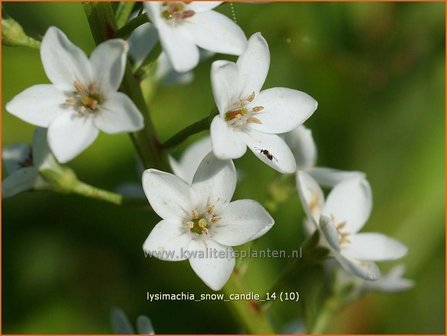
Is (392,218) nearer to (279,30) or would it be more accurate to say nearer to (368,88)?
(368,88)

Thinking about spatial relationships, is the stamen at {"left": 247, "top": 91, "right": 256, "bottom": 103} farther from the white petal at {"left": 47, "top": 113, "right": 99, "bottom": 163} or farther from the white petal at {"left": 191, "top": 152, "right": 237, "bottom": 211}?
the white petal at {"left": 47, "top": 113, "right": 99, "bottom": 163}

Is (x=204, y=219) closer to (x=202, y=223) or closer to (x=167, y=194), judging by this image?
(x=202, y=223)

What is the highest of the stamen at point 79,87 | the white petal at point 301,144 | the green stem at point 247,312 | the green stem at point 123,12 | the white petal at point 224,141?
the green stem at point 123,12

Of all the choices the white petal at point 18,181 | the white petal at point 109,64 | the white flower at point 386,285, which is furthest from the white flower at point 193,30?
the white flower at point 386,285

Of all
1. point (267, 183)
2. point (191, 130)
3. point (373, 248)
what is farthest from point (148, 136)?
point (267, 183)

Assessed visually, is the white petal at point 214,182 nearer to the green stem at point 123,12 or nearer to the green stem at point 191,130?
the green stem at point 191,130

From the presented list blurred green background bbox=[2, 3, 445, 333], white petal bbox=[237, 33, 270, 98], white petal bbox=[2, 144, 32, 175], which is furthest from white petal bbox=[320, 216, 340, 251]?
blurred green background bbox=[2, 3, 445, 333]
